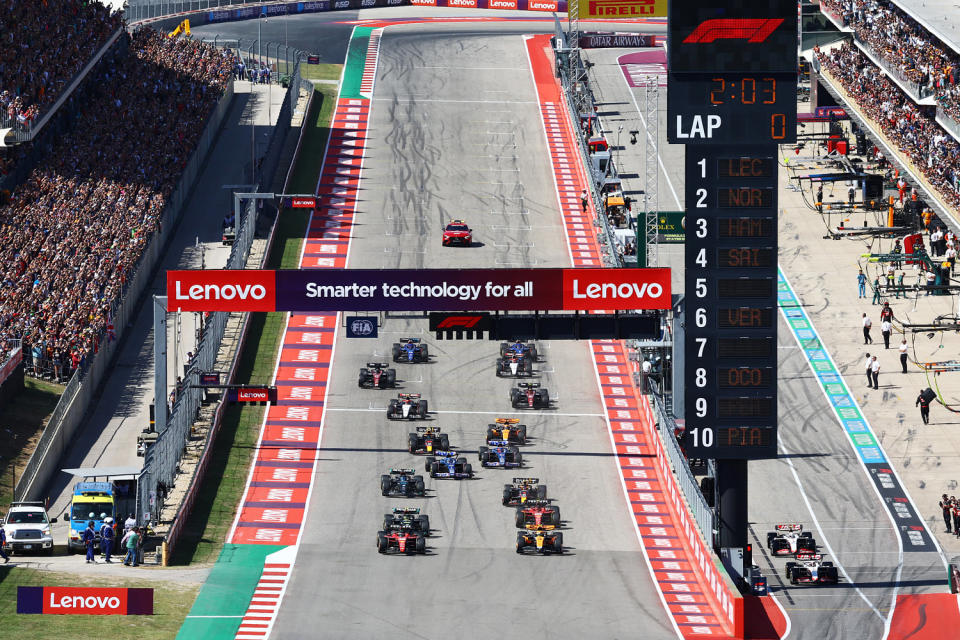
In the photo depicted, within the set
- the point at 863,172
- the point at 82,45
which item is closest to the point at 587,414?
the point at 863,172

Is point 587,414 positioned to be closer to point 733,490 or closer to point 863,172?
point 733,490

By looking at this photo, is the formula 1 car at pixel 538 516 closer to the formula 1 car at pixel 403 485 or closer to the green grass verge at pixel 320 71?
the formula 1 car at pixel 403 485

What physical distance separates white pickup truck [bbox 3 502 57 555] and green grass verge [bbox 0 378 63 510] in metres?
5.12

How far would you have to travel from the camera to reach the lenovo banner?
46562 millimetres

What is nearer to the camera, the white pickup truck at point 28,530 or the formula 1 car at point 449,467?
the white pickup truck at point 28,530

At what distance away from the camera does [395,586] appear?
56250mm

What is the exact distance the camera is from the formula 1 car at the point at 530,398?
72.2m

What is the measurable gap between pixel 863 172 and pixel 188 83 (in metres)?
37.7

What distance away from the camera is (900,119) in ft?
309

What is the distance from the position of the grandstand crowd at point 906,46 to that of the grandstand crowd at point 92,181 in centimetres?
3604

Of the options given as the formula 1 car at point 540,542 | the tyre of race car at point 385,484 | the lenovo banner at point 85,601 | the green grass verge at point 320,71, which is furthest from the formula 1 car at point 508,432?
the green grass verge at point 320,71

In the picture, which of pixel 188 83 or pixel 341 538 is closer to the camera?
pixel 341 538

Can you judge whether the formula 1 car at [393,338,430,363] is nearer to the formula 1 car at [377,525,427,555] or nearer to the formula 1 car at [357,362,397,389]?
the formula 1 car at [357,362,397,389]

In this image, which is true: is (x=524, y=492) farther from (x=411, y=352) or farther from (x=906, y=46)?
(x=906, y=46)
